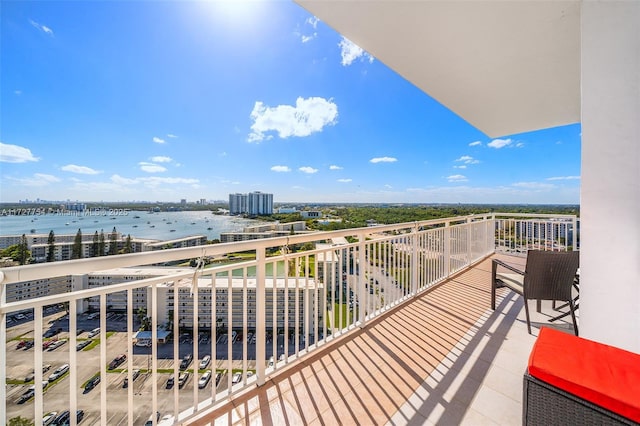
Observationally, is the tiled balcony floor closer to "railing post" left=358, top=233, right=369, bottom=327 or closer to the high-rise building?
"railing post" left=358, top=233, right=369, bottom=327

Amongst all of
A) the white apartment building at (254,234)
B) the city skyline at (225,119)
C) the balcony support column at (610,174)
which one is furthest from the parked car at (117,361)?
the city skyline at (225,119)

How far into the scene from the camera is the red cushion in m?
0.85

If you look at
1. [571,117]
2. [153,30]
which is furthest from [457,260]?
[153,30]

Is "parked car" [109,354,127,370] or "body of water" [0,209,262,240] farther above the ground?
"body of water" [0,209,262,240]

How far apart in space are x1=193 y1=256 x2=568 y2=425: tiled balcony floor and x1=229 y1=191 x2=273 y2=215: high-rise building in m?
9.34

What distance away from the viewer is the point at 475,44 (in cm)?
238

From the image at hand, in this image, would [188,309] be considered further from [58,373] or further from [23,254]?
[23,254]

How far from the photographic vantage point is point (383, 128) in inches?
549

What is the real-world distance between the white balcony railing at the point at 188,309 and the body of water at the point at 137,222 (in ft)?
14.0

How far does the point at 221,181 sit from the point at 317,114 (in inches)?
360

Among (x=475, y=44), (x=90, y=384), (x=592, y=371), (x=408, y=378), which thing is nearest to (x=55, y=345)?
(x=90, y=384)

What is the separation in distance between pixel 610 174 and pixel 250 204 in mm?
11221

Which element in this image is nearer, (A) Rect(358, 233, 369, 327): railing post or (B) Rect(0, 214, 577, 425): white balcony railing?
(B) Rect(0, 214, 577, 425): white balcony railing

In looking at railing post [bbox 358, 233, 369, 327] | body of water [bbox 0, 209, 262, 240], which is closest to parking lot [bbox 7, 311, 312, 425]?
railing post [bbox 358, 233, 369, 327]
